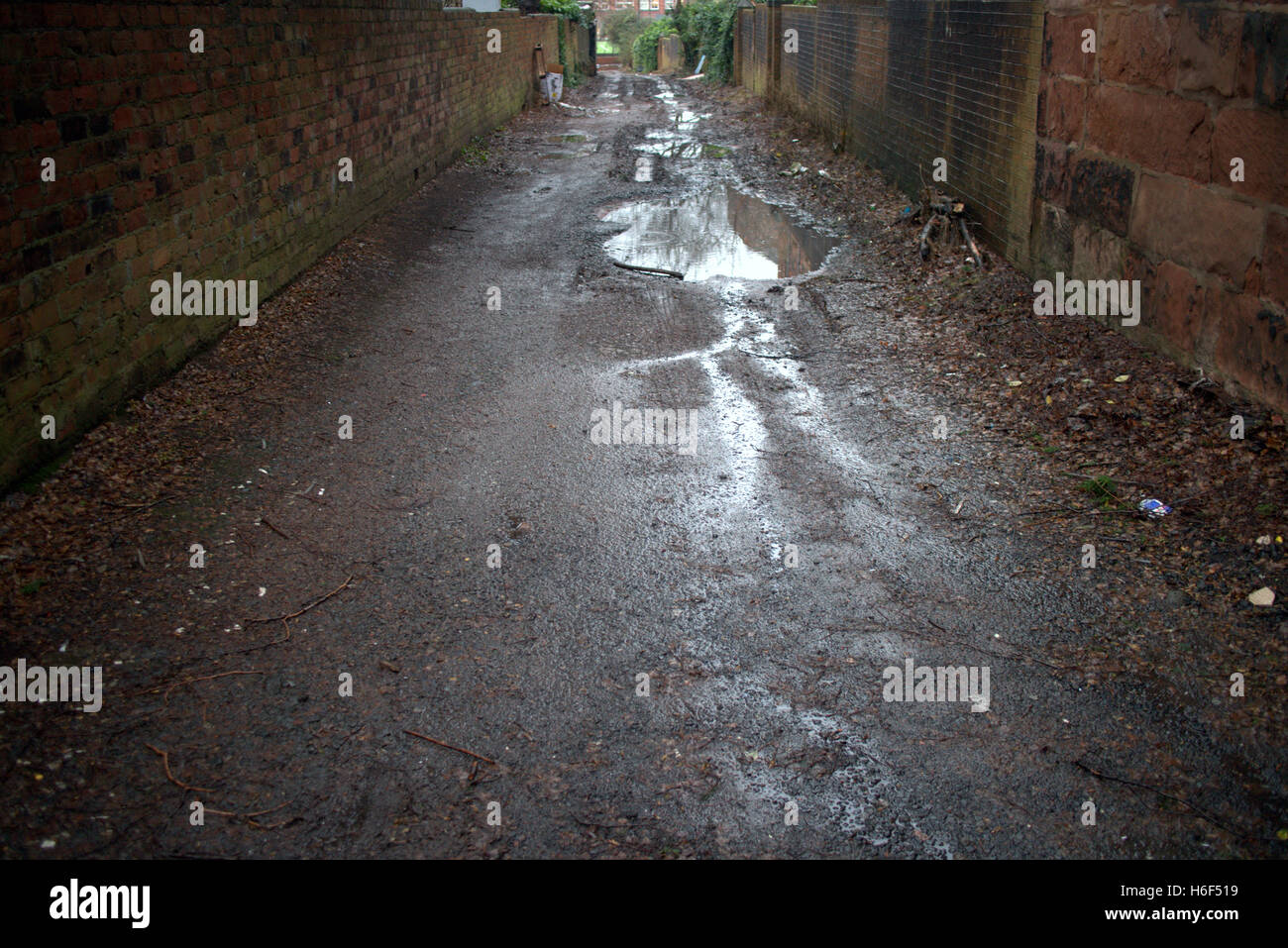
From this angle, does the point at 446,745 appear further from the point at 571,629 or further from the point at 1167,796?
the point at 1167,796

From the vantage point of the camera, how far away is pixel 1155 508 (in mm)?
4676

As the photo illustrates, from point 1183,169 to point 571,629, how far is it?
4.73 m

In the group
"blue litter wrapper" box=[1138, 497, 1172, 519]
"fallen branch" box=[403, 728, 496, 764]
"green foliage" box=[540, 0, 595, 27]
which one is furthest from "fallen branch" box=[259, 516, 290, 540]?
"green foliage" box=[540, 0, 595, 27]

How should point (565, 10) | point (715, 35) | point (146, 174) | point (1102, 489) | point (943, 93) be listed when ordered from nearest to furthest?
1. point (1102, 489)
2. point (146, 174)
3. point (943, 93)
4. point (715, 35)
5. point (565, 10)

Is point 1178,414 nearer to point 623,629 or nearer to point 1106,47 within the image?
point 1106,47

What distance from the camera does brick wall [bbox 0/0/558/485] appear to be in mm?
4883

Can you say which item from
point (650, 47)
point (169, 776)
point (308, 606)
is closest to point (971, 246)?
point (308, 606)

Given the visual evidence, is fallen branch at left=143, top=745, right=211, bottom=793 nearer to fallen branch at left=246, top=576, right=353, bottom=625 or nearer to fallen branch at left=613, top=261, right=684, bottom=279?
fallen branch at left=246, top=576, right=353, bottom=625

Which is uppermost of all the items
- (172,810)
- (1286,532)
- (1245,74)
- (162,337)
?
(1245,74)

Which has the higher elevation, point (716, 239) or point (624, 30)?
point (624, 30)

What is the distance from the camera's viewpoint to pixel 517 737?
11.1 ft

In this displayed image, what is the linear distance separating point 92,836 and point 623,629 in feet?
6.60

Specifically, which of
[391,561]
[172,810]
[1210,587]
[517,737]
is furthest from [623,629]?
[1210,587]

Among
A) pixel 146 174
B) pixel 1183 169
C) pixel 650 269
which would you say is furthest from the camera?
pixel 650 269
